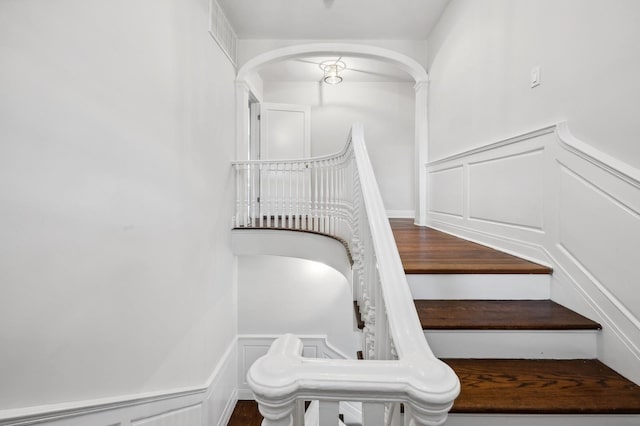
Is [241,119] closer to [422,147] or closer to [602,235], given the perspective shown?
[422,147]

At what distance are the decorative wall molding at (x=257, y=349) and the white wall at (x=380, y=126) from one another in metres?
2.45

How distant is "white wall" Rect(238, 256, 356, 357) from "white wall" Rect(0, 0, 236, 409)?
59.8 inches

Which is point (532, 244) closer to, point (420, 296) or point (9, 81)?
point (420, 296)

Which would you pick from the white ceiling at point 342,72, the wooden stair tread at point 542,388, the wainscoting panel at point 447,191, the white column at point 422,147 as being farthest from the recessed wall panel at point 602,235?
the white ceiling at point 342,72

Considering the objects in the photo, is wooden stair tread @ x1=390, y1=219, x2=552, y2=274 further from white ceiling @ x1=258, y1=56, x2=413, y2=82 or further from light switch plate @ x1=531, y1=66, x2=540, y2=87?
white ceiling @ x1=258, y1=56, x2=413, y2=82

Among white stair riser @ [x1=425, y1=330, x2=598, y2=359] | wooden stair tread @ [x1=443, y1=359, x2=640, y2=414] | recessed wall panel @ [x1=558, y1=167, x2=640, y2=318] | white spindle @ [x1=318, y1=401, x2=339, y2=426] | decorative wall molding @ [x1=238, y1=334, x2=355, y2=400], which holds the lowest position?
decorative wall molding @ [x1=238, y1=334, x2=355, y2=400]

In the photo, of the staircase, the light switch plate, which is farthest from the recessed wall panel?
the light switch plate

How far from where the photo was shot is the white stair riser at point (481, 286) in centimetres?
162

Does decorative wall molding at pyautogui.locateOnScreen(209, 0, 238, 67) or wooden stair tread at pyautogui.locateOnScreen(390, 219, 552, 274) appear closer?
wooden stair tread at pyautogui.locateOnScreen(390, 219, 552, 274)

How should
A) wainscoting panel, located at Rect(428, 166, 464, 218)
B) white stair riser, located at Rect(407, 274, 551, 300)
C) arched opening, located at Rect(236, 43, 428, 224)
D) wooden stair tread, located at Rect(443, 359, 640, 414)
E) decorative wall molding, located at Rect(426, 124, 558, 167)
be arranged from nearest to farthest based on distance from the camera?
wooden stair tread, located at Rect(443, 359, 640, 414)
white stair riser, located at Rect(407, 274, 551, 300)
decorative wall molding, located at Rect(426, 124, 558, 167)
wainscoting panel, located at Rect(428, 166, 464, 218)
arched opening, located at Rect(236, 43, 428, 224)

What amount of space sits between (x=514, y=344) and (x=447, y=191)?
7.16ft

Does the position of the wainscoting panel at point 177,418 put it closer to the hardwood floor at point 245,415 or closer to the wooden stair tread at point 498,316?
the hardwood floor at point 245,415

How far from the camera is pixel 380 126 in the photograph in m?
5.16

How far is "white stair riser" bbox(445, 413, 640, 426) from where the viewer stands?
100 cm
